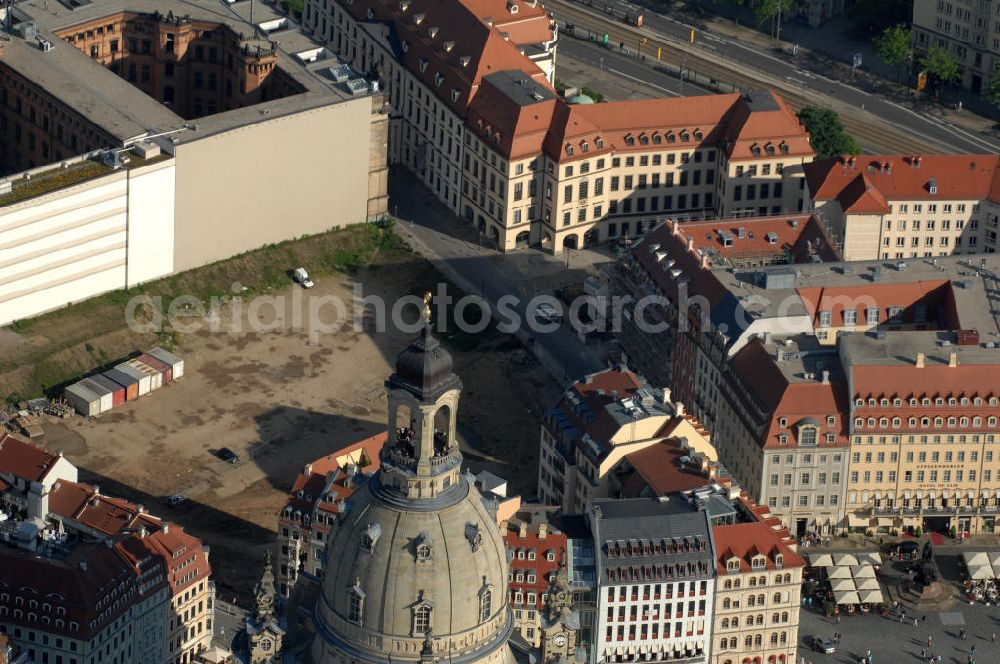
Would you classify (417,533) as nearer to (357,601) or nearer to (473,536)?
(473,536)

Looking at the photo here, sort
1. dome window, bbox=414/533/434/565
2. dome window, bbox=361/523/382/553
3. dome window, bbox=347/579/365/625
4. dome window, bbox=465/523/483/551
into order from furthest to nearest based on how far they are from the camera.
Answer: dome window, bbox=465/523/483/551
dome window, bbox=347/579/365/625
dome window, bbox=361/523/382/553
dome window, bbox=414/533/434/565

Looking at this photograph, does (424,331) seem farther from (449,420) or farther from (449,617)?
(449,617)

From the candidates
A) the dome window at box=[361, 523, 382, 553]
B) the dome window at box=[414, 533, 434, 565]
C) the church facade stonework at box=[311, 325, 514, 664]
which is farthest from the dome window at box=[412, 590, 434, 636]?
the dome window at box=[361, 523, 382, 553]

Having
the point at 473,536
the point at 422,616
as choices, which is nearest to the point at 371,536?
the point at 422,616

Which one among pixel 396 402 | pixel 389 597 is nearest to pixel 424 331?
pixel 396 402

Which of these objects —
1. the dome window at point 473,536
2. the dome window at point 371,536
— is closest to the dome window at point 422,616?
the dome window at point 371,536

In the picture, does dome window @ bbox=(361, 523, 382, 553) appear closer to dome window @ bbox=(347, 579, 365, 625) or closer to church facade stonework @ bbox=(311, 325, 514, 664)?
church facade stonework @ bbox=(311, 325, 514, 664)

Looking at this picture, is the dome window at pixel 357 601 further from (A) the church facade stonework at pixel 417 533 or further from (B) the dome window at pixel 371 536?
(B) the dome window at pixel 371 536
